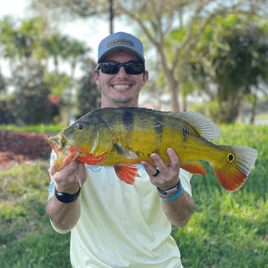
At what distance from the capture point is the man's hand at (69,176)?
1.59 meters

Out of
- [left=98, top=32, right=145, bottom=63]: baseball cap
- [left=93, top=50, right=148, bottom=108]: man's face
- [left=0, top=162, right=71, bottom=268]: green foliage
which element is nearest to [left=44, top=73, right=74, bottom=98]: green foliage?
[left=0, top=162, right=71, bottom=268]: green foliage

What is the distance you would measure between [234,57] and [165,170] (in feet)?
65.0

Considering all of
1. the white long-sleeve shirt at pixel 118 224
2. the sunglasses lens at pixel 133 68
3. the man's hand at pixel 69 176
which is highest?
the sunglasses lens at pixel 133 68

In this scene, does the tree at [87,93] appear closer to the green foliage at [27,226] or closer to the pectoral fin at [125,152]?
the green foliage at [27,226]

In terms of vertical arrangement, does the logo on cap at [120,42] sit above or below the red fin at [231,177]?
above

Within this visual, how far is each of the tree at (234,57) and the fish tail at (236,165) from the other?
18084 millimetres

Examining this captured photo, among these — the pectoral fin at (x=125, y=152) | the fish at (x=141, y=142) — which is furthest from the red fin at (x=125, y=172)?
the pectoral fin at (x=125, y=152)

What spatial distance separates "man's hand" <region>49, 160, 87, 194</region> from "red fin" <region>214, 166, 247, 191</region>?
84 cm

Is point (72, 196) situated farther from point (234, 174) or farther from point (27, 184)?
point (27, 184)

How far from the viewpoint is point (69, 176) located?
1.64 metres

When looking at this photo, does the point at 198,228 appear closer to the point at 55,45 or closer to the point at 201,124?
the point at 201,124

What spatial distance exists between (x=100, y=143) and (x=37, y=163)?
17.4ft

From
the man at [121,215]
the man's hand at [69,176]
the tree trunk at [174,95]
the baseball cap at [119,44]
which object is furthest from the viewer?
the tree trunk at [174,95]

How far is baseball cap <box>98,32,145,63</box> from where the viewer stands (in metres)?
2.34
